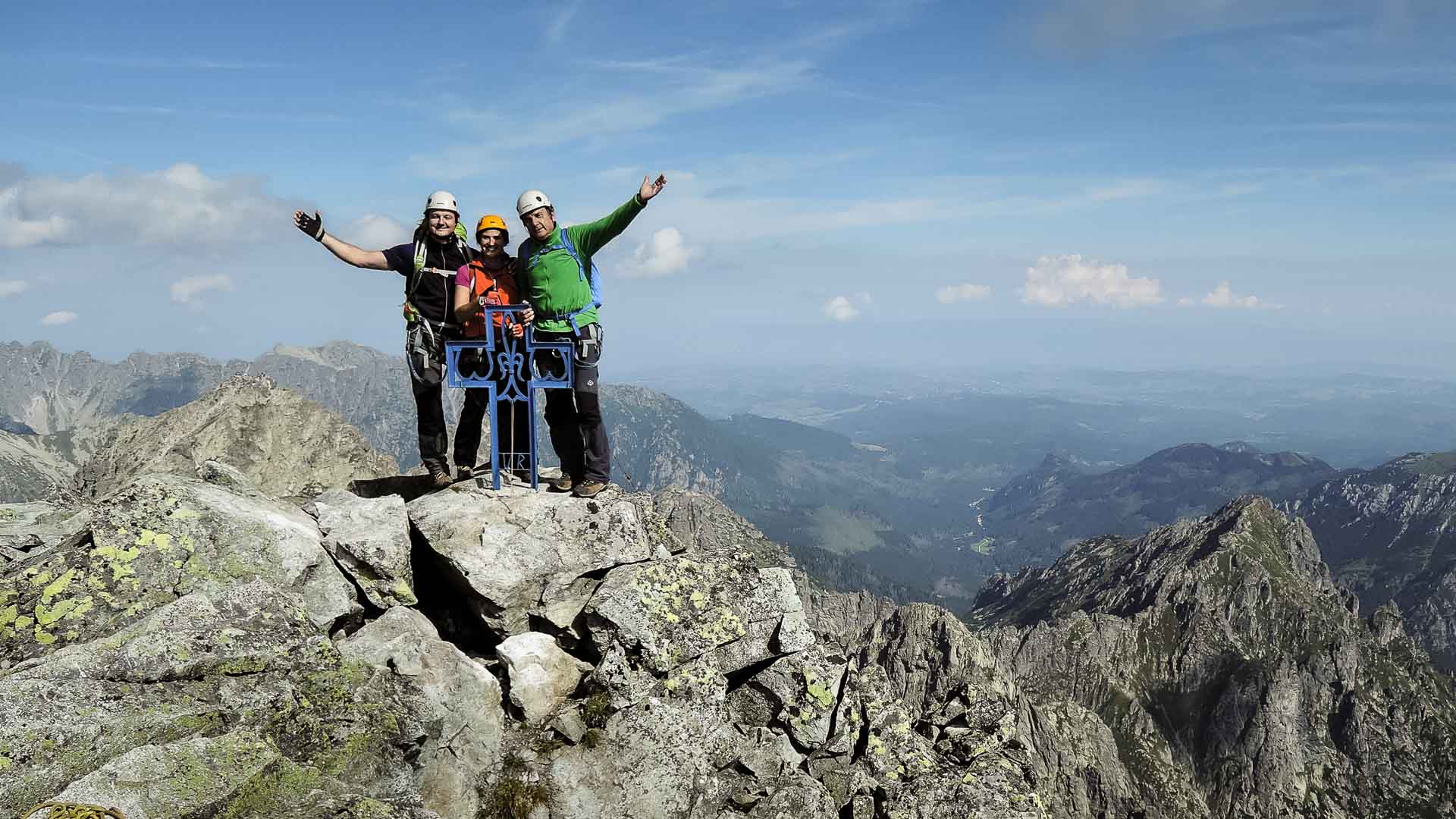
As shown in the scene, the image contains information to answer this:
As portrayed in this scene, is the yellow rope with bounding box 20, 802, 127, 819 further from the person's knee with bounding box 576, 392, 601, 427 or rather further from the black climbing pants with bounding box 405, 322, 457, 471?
the person's knee with bounding box 576, 392, 601, 427

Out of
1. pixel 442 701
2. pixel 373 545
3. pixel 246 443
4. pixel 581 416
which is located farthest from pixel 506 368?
pixel 246 443

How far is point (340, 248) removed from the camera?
15.3 m

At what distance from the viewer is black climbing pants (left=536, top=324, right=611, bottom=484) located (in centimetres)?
1590

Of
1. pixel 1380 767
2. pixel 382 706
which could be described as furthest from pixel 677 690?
pixel 1380 767

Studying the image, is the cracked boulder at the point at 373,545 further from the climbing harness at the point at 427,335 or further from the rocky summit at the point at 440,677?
the climbing harness at the point at 427,335

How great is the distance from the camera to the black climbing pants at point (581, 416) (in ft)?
52.2

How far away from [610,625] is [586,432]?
491 centimetres

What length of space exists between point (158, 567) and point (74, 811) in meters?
5.61

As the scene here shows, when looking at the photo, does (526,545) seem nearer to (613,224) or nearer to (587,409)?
(587,409)

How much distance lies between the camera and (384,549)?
14180mm

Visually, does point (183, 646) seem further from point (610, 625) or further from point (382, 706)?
point (610, 625)

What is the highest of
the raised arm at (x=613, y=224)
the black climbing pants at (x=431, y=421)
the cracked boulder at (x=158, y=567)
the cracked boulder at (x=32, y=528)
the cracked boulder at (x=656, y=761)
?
the raised arm at (x=613, y=224)

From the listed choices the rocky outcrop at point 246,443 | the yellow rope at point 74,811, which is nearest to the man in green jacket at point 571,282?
the yellow rope at point 74,811

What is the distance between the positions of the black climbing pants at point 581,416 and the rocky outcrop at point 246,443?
23.2 meters
